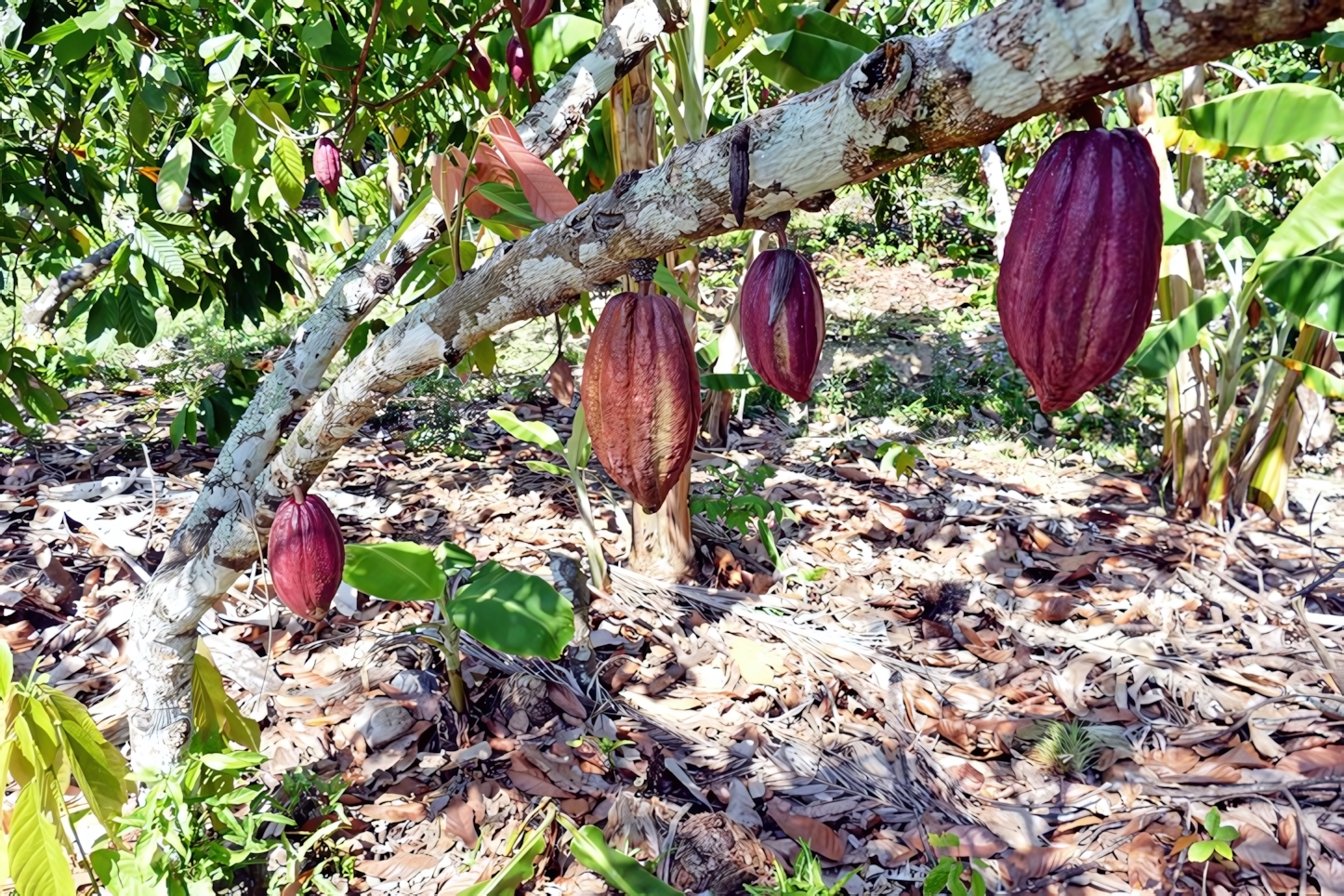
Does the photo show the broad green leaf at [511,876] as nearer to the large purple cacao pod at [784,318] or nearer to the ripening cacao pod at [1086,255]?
the large purple cacao pod at [784,318]

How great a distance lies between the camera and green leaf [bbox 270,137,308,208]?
6.47 feet

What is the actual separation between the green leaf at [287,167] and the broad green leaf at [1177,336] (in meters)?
2.57

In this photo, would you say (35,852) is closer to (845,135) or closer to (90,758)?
(90,758)

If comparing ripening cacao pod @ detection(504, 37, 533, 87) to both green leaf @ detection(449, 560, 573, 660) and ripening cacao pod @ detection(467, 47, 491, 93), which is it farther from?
green leaf @ detection(449, 560, 573, 660)

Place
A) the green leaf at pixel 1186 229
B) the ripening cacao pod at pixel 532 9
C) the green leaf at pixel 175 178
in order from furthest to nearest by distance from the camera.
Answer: the green leaf at pixel 1186 229 < the green leaf at pixel 175 178 < the ripening cacao pod at pixel 532 9

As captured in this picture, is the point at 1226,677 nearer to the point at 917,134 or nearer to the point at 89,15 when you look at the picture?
the point at 917,134

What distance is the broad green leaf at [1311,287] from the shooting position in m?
2.46

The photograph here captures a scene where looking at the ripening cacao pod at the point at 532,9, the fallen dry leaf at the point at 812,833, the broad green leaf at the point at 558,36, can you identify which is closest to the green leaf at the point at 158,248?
the broad green leaf at the point at 558,36

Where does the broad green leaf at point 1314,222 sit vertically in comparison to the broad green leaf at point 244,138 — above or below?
below

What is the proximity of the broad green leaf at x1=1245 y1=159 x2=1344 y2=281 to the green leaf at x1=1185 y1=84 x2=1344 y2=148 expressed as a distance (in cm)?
37

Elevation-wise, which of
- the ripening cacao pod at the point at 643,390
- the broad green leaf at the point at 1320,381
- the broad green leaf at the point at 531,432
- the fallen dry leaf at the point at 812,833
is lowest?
the fallen dry leaf at the point at 812,833

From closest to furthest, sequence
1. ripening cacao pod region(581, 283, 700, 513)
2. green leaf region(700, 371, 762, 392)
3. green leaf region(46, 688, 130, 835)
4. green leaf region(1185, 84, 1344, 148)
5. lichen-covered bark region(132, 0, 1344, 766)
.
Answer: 1. lichen-covered bark region(132, 0, 1344, 766)
2. ripening cacao pod region(581, 283, 700, 513)
3. green leaf region(46, 688, 130, 835)
4. green leaf region(1185, 84, 1344, 148)
5. green leaf region(700, 371, 762, 392)

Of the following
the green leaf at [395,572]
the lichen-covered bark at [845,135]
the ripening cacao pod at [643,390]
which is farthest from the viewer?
the green leaf at [395,572]

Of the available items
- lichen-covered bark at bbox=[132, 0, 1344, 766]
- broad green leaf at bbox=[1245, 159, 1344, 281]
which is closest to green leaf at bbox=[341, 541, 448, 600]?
lichen-covered bark at bbox=[132, 0, 1344, 766]
